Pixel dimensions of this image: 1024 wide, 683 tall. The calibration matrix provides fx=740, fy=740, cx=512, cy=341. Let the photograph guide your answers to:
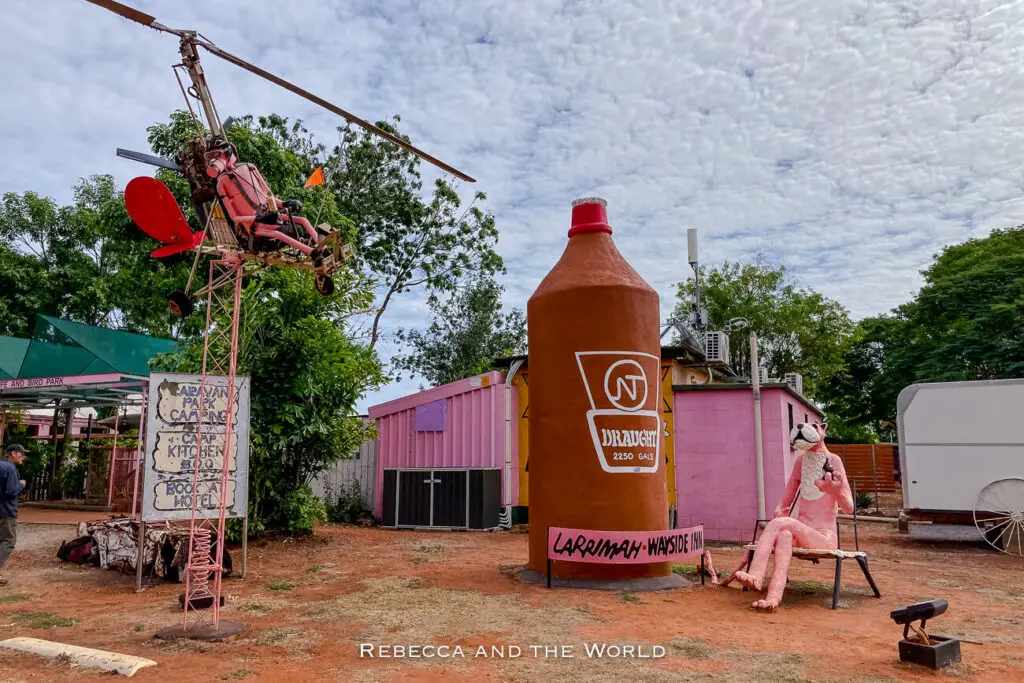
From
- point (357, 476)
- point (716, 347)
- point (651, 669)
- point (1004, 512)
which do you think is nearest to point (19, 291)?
point (357, 476)

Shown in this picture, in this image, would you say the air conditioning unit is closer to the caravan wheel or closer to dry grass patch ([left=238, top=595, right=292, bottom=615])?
the caravan wheel

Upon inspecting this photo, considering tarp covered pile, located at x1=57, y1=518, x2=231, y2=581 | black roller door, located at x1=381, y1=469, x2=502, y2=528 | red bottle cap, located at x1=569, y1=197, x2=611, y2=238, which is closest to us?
tarp covered pile, located at x1=57, y1=518, x2=231, y2=581

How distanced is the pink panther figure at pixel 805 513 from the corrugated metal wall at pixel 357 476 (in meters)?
11.9

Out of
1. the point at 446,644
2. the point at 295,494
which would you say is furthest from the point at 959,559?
the point at 295,494

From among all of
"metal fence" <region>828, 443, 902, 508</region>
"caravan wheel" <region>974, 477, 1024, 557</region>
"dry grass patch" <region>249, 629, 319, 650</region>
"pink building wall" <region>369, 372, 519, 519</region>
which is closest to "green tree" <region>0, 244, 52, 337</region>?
"pink building wall" <region>369, 372, 519, 519</region>

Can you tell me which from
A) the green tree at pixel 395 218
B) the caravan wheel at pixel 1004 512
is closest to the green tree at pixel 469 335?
the green tree at pixel 395 218

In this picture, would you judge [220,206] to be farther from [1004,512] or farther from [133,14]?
[1004,512]

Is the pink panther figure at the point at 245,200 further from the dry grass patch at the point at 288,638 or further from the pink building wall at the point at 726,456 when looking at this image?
the pink building wall at the point at 726,456

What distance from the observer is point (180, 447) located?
9.48 m

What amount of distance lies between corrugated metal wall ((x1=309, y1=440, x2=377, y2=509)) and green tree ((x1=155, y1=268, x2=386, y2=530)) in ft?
18.5

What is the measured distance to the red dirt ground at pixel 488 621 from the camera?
5875 mm

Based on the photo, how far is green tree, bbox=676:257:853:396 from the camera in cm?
3622

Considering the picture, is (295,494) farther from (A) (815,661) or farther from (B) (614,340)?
(A) (815,661)

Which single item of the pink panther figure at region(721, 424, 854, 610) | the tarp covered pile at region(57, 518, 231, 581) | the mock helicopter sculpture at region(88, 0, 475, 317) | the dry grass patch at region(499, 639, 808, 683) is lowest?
the dry grass patch at region(499, 639, 808, 683)
